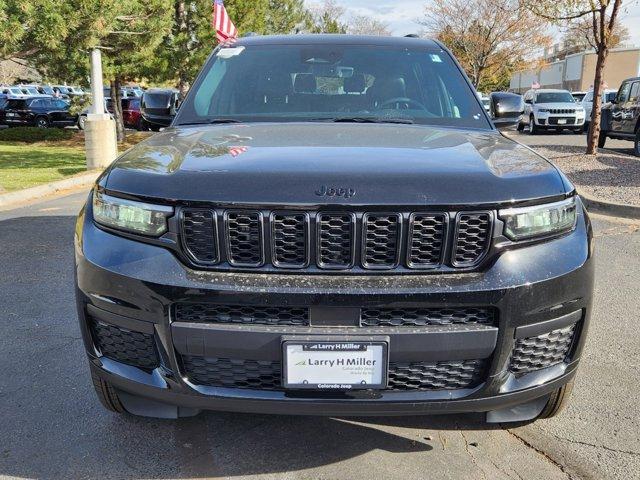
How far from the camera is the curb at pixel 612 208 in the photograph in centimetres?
791

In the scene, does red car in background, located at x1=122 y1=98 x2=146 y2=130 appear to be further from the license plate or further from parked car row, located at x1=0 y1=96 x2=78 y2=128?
the license plate

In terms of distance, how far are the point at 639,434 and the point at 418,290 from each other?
1521 mm

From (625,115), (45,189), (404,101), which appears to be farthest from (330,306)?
(625,115)

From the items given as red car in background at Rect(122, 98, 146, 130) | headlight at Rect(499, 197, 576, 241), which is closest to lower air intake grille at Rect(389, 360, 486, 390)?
headlight at Rect(499, 197, 576, 241)

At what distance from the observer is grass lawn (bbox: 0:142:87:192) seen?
36.4ft

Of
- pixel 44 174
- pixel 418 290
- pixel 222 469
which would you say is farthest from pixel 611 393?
pixel 44 174

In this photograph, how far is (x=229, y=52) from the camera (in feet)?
12.9

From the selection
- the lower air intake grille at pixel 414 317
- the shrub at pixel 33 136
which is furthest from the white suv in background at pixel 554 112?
the lower air intake grille at pixel 414 317

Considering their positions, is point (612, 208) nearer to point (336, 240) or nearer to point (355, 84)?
point (355, 84)

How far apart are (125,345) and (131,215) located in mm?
471

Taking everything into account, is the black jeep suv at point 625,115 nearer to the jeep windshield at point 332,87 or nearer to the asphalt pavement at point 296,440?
the jeep windshield at point 332,87

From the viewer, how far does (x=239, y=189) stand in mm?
2137

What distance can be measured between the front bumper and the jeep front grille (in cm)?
5

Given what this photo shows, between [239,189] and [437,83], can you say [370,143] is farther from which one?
[437,83]
